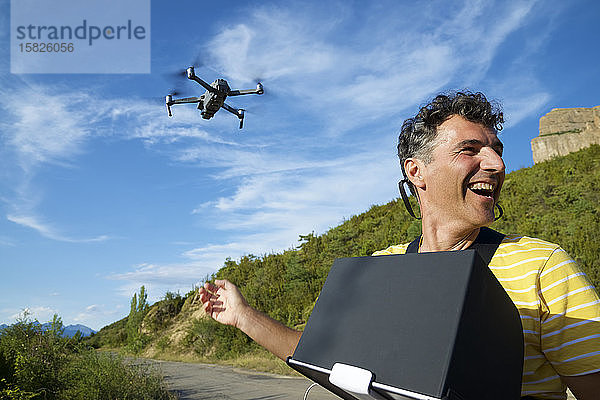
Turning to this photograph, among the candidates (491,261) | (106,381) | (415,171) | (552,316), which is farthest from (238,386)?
(552,316)

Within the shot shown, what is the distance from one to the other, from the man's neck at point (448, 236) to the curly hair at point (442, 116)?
19 cm

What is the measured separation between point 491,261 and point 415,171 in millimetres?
351

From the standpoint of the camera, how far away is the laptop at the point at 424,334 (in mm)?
793

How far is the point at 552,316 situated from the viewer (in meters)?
1.06

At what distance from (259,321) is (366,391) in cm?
73

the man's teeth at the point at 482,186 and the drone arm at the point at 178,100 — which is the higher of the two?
the drone arm at the point at 178,100

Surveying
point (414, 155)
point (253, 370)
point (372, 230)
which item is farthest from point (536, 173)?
point (414, 155)

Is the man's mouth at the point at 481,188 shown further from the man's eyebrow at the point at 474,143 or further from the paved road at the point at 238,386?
the paved road at the point at 238,386

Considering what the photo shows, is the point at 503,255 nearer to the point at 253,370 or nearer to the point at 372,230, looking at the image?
the point at 253,370

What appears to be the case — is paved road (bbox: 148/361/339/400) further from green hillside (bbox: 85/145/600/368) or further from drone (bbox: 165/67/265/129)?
drone (bbox: 165/67/265/129)

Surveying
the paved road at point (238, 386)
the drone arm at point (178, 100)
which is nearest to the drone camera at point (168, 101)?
the drone arm at point (178, 100)

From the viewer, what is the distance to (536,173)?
19.8m

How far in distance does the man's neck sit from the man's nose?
0.17 m

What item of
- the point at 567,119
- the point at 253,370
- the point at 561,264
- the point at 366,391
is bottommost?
the point at 253,370
